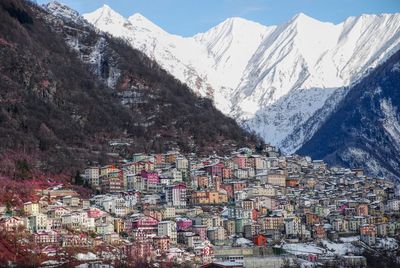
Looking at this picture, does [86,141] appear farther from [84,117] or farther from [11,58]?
[11,58]

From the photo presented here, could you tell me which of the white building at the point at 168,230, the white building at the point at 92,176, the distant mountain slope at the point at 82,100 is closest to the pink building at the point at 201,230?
the white building at the point at 168,230

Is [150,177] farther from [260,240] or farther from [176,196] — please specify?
[260,240]

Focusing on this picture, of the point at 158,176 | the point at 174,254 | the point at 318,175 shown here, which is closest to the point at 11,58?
the point at 158,176

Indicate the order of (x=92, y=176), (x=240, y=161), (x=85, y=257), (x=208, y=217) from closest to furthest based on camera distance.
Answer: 1. (x=85, y=257)
2. (x=208, y=217)
3. (x=92, y=176)
4. (x=240, y=161)

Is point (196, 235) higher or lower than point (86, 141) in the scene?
lower

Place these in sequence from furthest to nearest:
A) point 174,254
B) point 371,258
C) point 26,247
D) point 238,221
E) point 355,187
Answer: point 355,187
point 238,221
point 371,258
point 174,254
point 26,247

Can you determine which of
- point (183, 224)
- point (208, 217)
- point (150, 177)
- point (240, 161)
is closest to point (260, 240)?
point (208, 217)
